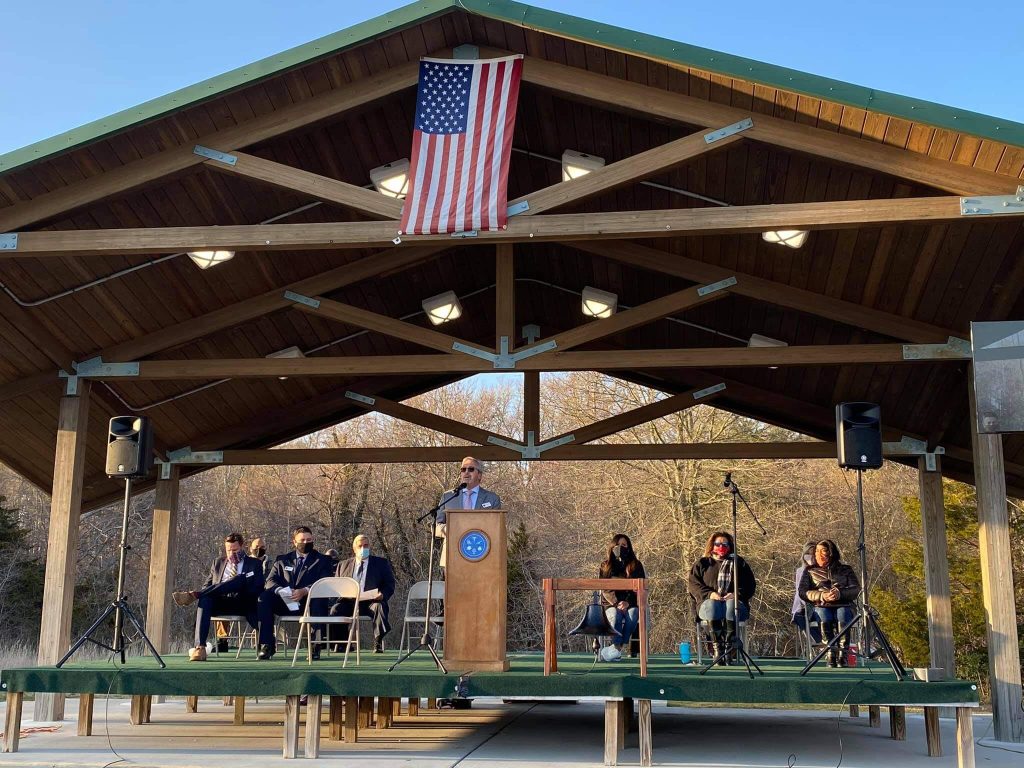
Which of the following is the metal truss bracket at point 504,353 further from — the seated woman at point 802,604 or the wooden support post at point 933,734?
the wooden support post at point 933,734

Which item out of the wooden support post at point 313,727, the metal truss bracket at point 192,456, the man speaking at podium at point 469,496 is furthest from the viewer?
the metal truss bracket at point 192,456

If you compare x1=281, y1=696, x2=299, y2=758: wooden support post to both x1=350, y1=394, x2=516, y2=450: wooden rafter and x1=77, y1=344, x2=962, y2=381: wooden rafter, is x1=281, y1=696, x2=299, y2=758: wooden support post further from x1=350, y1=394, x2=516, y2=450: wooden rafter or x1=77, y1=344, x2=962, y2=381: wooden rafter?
x1=350, y1=394, x2=516, y2=450: wooden rafter

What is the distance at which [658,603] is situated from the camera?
75.8ft

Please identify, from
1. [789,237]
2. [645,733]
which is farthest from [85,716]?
[789,237]

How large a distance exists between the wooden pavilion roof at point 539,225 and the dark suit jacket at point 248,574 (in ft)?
7.41

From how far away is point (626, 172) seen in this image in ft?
25.1

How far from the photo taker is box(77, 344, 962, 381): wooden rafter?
9.83 metres

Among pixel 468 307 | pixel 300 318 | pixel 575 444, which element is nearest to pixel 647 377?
pixel 575 444

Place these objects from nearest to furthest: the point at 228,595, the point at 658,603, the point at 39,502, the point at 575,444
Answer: the point at 228,595, the point at 575,444, the point at 658,603, the point at 39,502

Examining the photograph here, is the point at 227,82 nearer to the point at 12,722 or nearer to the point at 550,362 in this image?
the point at 550,362

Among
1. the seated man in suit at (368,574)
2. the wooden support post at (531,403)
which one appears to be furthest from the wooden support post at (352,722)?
the wooden support post at (531,403)

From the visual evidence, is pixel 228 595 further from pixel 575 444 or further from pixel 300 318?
pixel 575 444

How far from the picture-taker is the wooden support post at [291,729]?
652cm

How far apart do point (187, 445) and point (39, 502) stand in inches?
741
